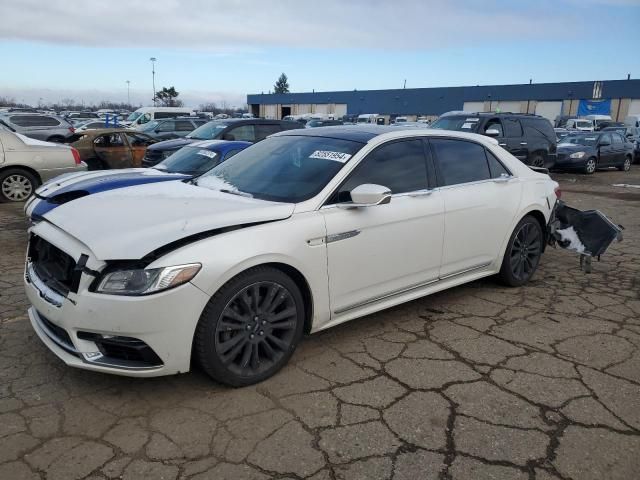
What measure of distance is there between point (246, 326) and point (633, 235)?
7.11 m

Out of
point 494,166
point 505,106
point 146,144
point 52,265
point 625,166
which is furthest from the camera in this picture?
point 505,106

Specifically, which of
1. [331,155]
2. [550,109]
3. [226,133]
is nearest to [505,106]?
[550,109]

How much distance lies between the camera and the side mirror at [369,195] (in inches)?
134

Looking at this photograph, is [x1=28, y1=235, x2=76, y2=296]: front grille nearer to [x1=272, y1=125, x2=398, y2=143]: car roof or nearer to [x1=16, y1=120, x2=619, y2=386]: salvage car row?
[x1=16, y1=120, x2=619, y2=386]: salvage car row

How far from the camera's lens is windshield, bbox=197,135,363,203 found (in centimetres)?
360

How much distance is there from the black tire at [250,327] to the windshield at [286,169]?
667mm

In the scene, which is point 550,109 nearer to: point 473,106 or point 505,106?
point 505,106

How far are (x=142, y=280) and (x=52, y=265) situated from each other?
87cm

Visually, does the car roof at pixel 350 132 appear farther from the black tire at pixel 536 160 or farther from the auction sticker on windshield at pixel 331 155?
the black tire at pixel 536 160

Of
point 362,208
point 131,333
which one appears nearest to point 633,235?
point 362,208

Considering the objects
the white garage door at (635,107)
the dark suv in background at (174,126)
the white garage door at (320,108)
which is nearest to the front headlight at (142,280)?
the dark suv in background at (174,126)

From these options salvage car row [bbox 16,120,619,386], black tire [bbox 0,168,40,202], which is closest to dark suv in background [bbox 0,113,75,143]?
black tire [bbox 0,168,40,202]

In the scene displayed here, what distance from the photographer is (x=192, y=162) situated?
766 cm

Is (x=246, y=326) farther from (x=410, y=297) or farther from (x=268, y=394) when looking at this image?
(x=410, y=297)
